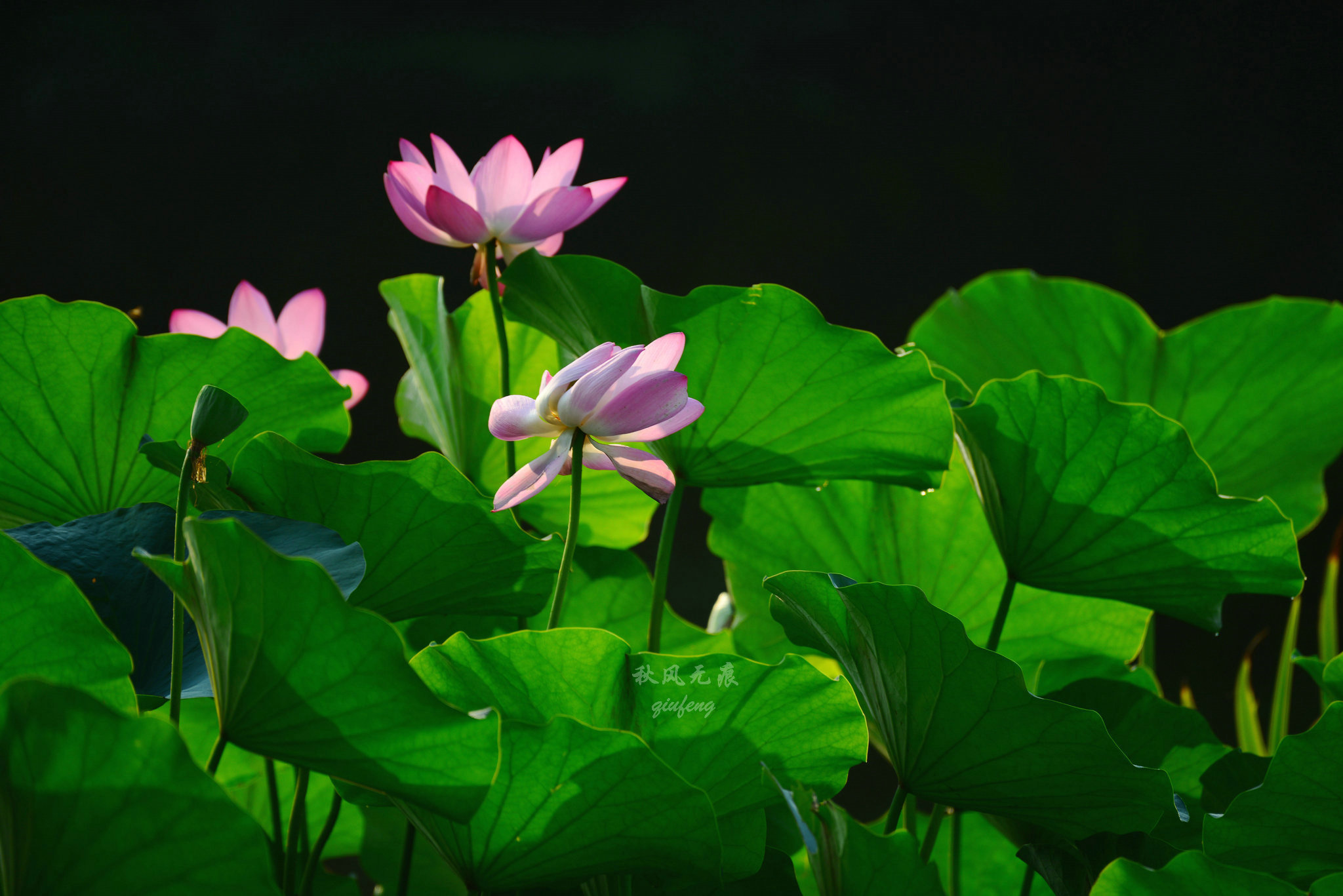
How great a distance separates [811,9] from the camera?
183 cm

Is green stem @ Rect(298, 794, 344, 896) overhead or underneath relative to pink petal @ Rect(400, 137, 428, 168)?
underneath

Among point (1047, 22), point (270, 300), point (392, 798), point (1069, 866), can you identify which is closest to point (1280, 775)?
point (1069, 866)

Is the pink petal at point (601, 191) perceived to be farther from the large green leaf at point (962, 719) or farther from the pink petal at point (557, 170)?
the large green leaf at point (962, 719)

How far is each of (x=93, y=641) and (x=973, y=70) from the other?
1964mm

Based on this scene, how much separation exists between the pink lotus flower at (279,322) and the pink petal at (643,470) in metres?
0.15

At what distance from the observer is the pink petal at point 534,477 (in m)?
0.25

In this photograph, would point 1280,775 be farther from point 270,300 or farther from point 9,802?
point 270,300

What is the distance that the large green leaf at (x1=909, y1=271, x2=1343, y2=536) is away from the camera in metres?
0.51

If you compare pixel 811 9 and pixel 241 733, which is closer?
pixel 241 733

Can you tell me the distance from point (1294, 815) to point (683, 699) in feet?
0.53

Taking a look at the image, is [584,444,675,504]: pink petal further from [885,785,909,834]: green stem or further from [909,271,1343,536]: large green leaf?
[909,271,1343,536]: large green leaf

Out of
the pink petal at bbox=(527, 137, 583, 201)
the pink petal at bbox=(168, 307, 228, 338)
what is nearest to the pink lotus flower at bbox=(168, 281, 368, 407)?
the pink petal at bbox=(168, 307, 228, 338)

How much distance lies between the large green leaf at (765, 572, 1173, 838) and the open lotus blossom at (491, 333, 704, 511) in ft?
0.17

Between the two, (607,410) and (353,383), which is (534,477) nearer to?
(607,410)
